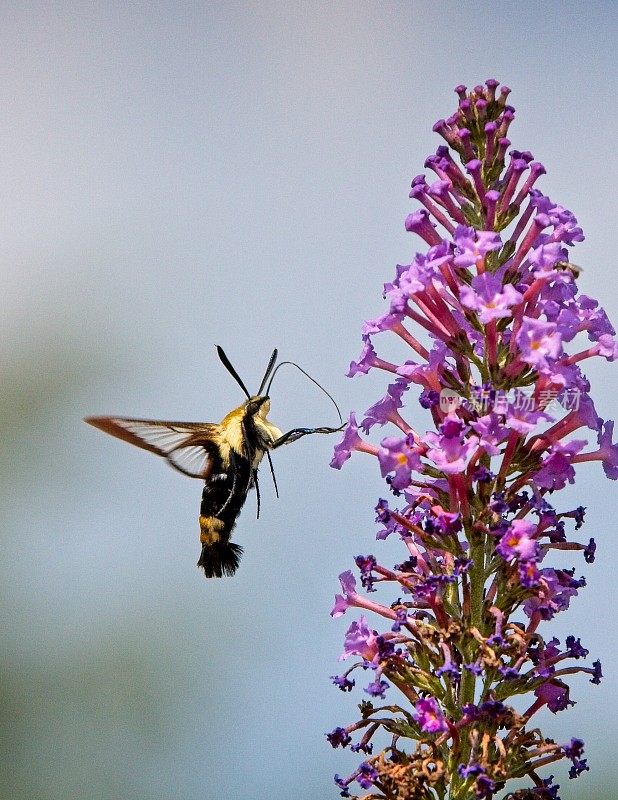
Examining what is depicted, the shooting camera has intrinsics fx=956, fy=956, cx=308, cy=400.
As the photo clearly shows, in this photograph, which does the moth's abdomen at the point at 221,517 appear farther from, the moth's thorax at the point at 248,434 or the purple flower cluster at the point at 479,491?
the purple flower cluster at the point at 479,491

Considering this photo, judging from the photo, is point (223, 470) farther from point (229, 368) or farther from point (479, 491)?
point (479, 491)

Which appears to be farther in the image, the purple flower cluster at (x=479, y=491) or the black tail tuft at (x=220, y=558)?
the black tail tuft at (x=220, y=558)

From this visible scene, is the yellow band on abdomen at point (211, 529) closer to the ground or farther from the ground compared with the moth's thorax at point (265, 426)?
closer to the ground

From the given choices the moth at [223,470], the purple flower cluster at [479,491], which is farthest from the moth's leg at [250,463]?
the purple flower cluster at [479,491]

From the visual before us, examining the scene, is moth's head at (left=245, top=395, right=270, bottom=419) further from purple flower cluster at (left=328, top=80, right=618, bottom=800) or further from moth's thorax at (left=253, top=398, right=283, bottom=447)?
purple flower cluster at (left=328, top=80, right=618, bottom=800)

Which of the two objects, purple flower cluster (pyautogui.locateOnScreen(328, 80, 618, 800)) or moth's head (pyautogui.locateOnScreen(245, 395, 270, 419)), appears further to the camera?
moth's head (pyautogui.locateOnScreen(245, 395, 270, 419))

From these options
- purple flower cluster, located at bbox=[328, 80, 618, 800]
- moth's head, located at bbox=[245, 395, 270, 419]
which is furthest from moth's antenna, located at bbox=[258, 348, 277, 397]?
purple flower cluster, located at bbox=[328, 80, 618, 800]

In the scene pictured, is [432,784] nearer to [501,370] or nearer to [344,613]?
[344,613]
